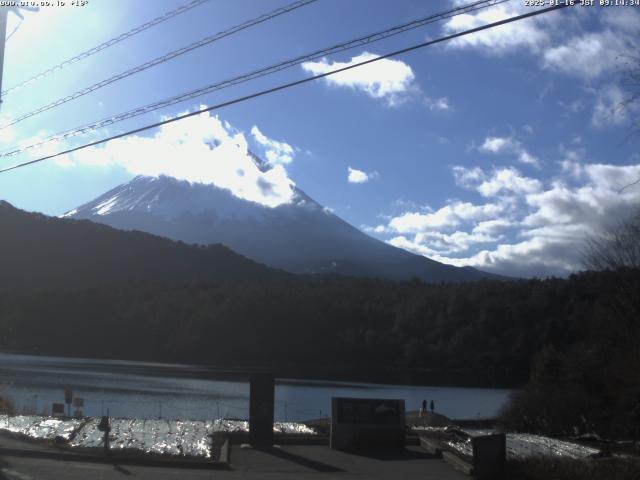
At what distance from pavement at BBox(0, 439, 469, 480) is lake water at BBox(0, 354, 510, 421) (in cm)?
1252

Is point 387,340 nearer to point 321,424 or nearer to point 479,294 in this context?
point 479,294

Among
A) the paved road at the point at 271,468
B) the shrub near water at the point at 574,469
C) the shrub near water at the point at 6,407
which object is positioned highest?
the shrub near water at the point at 6,407

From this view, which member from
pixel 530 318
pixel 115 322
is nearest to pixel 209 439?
pixel 530 318

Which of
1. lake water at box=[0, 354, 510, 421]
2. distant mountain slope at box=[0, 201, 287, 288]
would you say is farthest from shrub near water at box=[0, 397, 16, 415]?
distant mountain slope at box=[0, 201, 287, 288]

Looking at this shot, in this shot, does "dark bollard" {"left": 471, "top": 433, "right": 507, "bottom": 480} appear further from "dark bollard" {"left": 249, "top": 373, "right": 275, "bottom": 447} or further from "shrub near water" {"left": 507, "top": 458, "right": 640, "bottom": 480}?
"dark bollard" {"left": 249, "top": 373, "right": 275, "bottom": 447}

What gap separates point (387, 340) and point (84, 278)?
1843 inches

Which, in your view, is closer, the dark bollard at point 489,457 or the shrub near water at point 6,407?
the dark bollard at point 489,457

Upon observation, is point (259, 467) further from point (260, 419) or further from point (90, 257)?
point (90, 257)

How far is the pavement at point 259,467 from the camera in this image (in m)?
14.6

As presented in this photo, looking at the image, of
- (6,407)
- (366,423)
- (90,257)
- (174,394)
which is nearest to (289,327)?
(90,257)

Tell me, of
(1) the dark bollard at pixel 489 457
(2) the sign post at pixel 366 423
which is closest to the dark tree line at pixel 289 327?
(2) the sign post at pixel 366 423

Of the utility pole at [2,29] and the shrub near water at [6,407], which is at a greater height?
the utility pole at [2,29]

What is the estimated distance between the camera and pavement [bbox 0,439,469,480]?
14.6 meters

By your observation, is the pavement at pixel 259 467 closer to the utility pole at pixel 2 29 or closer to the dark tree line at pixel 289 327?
the utility pole at pixel 2 29
